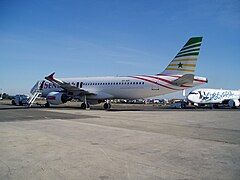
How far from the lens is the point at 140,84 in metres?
27.7

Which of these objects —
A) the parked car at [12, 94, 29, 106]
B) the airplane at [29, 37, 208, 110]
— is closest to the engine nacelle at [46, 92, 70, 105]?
the airplane at [29, 37, 208, 110]

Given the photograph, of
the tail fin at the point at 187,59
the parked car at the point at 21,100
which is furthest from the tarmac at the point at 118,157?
the parked car at the point at 21,100

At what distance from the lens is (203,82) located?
25938 mm

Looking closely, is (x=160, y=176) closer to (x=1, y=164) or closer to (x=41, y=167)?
(x=41, y=167)

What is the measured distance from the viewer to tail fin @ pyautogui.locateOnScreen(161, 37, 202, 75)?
26.2 m

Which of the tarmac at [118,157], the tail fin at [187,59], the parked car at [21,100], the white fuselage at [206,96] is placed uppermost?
the tail fin at [187,59]

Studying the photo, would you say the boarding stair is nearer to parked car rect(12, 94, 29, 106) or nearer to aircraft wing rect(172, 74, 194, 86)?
parked car rect(12, 94, 29, 106)

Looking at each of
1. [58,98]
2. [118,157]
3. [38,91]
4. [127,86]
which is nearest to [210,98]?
[127,86]

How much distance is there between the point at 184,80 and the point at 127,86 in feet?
21.3

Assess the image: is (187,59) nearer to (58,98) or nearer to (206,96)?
Result: (58,98)

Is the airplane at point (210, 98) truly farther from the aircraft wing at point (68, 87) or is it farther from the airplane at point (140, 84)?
the aircraft wing at point (68, 87)

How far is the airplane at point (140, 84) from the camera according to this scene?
26.1 metres

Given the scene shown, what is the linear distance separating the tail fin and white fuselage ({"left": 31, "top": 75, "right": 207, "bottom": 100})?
0.93m

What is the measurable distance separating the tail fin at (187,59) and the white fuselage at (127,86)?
933mm
